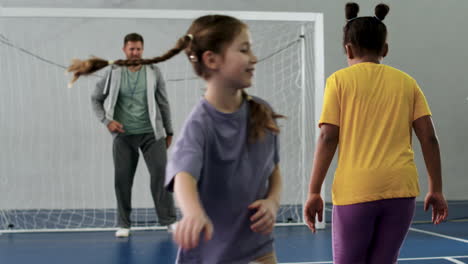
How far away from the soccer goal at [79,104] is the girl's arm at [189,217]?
5139mm

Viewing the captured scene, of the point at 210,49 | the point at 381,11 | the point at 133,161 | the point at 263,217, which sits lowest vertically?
the point at 133,161

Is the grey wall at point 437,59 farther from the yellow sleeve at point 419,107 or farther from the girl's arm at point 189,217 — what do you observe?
the girl's arm at point 189,217

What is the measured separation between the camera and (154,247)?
401 centimetres

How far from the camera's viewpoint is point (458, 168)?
24.2 ft

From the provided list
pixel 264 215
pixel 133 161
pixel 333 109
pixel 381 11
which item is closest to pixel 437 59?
pixel 133 161

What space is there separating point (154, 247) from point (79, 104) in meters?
3.16

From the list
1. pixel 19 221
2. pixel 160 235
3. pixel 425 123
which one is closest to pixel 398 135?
pixel 425 123

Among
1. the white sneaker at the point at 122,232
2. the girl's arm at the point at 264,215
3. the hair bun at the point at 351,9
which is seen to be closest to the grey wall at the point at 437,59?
the white sneaker at the point at 122,232

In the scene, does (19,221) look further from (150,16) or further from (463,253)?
(463,253)

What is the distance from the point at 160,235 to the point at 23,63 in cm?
289

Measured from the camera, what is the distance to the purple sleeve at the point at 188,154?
1284 mm

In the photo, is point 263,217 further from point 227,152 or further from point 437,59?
point 437,59

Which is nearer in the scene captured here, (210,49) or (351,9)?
(210,49)

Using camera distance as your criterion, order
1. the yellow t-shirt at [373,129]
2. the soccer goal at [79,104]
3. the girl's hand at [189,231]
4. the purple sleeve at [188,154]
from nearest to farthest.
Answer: the girl's hand at [189,231] < the purple sleeve at [188,154] < the yellow t-shirt at [373,129] < the soccer goal at [79,104]
